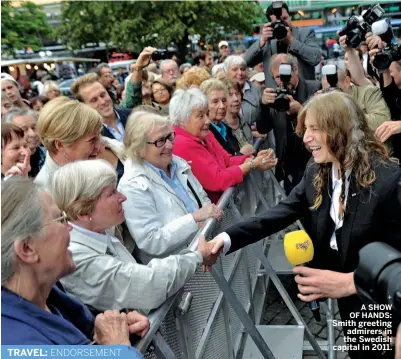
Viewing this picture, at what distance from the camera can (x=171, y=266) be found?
1921 millimetres

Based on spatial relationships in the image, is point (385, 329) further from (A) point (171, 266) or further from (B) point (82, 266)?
(B) point (82, 266)

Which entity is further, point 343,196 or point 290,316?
point 290,316

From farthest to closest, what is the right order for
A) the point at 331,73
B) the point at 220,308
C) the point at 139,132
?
the point at 331,73 → the point at 139,132 → the point at 220,308

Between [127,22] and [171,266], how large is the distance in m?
24.3

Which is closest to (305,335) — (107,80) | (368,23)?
(368,23)

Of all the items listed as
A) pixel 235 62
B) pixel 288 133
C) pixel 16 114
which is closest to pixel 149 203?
pixel 16 114

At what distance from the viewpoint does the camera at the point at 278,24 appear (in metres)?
4.82

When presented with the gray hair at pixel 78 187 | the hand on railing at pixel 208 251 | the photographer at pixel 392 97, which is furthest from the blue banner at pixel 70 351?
the photographer at pixel 392 97

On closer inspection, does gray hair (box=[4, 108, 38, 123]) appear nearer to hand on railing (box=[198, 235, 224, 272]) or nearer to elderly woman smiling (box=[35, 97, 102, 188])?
elderly woman smiling (box=[35, 97, 102, 188])

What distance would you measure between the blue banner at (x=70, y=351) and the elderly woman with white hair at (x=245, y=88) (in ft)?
12.7

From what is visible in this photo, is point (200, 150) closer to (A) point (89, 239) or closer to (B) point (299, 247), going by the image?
(B) point (299, 247)

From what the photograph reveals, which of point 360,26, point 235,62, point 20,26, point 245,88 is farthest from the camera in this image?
point 20,26

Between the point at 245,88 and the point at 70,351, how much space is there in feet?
14.8

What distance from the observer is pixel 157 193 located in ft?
8.89
